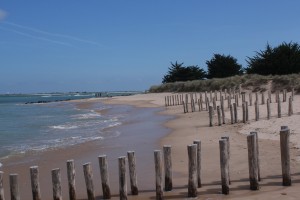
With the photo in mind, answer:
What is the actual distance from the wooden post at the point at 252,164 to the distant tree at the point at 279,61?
49903 mm

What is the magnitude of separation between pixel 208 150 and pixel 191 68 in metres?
74.3

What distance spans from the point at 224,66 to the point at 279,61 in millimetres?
18648

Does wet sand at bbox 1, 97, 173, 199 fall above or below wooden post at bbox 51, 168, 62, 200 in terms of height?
below

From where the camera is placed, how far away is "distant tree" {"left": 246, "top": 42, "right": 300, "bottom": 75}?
2210 inches

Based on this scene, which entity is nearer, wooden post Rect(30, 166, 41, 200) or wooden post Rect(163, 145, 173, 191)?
wooden post Rect(30, 166, 41, 200)

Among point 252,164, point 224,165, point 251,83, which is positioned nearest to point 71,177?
point 224,165

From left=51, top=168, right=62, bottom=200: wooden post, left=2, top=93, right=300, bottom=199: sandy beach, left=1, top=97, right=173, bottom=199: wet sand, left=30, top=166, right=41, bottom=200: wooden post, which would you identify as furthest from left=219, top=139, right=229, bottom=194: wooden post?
left=30, top=166, right=41, bottom=200: wooden post

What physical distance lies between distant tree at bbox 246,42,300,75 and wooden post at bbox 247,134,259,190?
1965 inches

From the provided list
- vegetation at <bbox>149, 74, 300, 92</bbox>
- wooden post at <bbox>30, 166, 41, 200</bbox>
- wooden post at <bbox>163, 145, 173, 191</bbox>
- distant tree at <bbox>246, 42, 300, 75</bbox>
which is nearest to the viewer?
wooden post at <bbox>30, 166, 41, 200</bbox>

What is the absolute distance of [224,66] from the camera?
75000 millimetres

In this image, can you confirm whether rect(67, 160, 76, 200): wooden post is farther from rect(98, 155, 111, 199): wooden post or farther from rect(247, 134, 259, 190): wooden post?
rect(247, 134, 259, 190): wooden post

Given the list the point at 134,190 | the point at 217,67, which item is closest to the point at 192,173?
the point at 134,190

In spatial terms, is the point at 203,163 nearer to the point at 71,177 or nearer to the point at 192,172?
the point at 192,172

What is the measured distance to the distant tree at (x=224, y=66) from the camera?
245ft
